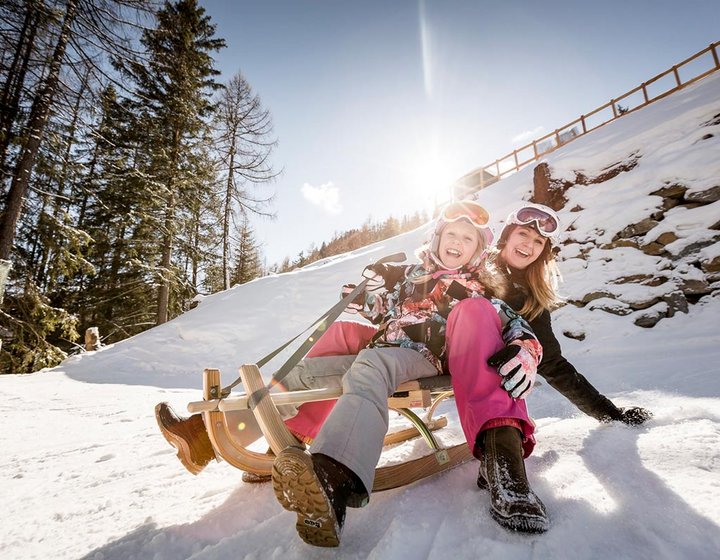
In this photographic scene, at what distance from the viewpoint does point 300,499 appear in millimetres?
950

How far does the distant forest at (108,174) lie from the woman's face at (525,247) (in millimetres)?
6929

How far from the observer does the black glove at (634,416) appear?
6.51 feet

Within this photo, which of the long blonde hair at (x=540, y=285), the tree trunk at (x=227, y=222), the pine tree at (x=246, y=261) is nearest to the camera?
the long blonde hair at (x=540, y=285)

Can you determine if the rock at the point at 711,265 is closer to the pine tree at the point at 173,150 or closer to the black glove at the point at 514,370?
the black glove at the point at 514,370

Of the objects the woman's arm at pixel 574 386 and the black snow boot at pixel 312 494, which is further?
the woman's arm at pixel 574 386

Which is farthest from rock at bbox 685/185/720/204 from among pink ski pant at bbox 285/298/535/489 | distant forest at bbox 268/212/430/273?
distant forest at bbox 268/212/430/273

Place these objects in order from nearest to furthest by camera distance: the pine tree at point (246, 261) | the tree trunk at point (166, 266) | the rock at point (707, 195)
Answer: the rock at point (707, 195)
the tree trunk at point (166, 266)
the pine tree at point (246, 261)

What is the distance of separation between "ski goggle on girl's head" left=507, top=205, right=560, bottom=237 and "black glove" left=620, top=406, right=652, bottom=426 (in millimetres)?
1181

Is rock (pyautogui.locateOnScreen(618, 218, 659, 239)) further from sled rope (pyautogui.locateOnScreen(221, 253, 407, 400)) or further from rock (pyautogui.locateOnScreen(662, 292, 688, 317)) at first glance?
sled rope (pyautogui.locateOnScreen(221, 253, 407, 400))

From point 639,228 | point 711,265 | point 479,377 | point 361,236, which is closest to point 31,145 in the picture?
point 479,377

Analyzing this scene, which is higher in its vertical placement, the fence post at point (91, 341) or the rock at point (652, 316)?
the fence post at point (91, 341)

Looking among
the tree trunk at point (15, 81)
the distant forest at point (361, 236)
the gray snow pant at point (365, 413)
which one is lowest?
the gray snow pant at point (365, 413)

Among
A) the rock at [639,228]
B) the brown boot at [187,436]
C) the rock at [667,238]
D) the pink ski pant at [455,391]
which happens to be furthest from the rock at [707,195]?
the brown boot at [187,436]

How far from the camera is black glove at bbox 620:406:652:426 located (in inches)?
78.2
